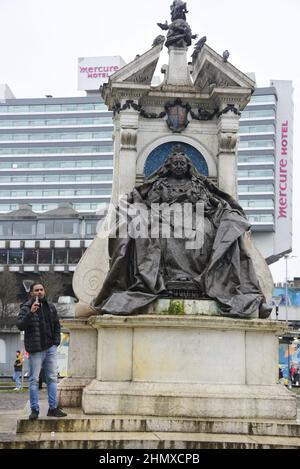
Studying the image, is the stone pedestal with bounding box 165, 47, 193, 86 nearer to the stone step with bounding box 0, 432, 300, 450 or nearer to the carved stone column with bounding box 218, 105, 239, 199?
the carved stone column with bounding box 218, 105, 239, 199

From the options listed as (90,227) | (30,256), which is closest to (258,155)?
(90,227)

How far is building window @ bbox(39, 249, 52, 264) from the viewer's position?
9175 cm

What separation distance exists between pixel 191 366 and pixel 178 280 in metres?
1.62

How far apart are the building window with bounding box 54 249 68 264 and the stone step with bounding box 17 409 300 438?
81426mm

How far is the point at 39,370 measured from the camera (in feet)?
32.1

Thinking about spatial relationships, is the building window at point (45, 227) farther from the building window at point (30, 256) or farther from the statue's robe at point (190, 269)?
the statue's robe at point (190, 269)

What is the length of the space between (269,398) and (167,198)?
3.92m

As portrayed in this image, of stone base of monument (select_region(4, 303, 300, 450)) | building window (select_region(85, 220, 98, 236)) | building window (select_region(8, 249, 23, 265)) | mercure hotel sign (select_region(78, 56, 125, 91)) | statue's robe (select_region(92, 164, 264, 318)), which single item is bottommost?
stone base of monument (select_region(4, 303, 300, 450))

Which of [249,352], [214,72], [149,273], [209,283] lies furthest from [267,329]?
[214,72]

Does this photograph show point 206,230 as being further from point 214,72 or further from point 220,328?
point 214,72

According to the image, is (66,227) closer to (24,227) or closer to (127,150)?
(24,227)

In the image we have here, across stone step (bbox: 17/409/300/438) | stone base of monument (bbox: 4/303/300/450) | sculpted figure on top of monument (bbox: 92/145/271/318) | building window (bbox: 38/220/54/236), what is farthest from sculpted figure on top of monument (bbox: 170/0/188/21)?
building window (bbox: 38/220/54/236)

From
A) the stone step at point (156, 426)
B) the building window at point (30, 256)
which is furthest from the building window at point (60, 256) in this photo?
the stone step at point (156, 426)

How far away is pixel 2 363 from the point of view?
42.8m
